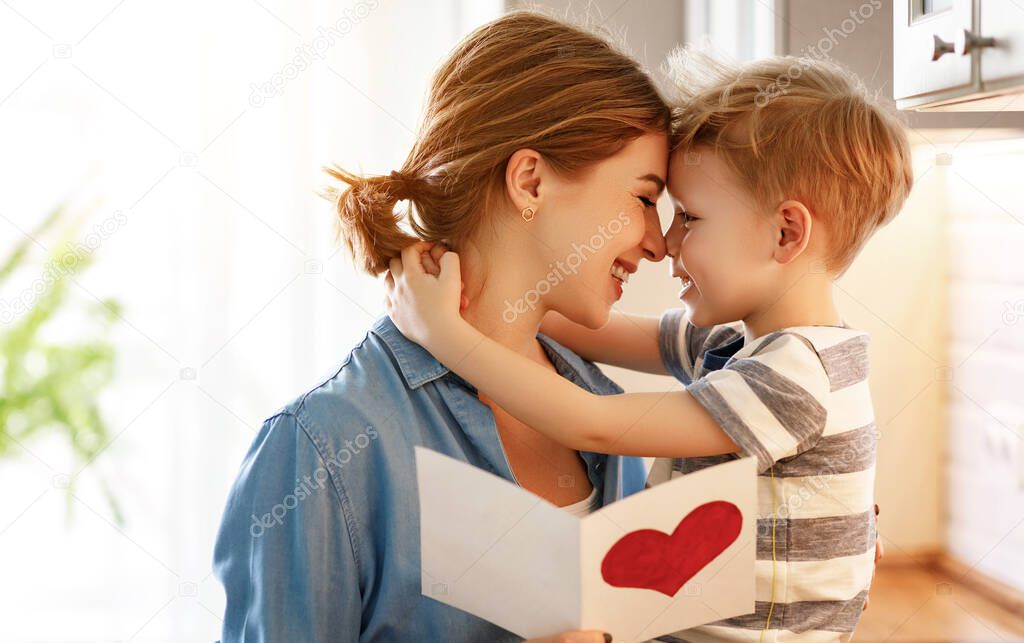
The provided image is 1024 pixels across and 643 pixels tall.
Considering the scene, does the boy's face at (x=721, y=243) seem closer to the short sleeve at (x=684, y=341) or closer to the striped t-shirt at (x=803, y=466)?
the striped t-shirt at (x=803, y=466)

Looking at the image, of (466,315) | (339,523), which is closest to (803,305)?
(466,315)

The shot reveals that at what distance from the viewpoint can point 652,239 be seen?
110 centimetres

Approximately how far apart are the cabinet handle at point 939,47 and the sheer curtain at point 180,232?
1034 millimetres

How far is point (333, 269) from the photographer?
6.20 feet

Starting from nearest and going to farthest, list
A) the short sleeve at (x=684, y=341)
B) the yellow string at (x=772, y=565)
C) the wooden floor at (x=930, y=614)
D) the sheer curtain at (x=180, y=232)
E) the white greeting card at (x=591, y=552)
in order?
the white greeting card at (x=591, y=552)
the yellow string at (x=772, y=565)
the short sleeve at (x=684, y=341)
the wooden floor at (x=930, y=614)
the sheer curtain at (x=180, y=232)

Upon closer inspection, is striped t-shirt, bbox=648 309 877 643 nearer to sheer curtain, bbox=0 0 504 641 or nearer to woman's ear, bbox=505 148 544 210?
woman's ear, bbox=505 148 544 210

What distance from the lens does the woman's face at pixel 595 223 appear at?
1041 millimetres

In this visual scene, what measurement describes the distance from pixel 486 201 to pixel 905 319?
1057 mm

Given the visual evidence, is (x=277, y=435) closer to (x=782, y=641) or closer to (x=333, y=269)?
(x=782, y=641)

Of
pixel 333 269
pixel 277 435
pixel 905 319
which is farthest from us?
pixel 333 269

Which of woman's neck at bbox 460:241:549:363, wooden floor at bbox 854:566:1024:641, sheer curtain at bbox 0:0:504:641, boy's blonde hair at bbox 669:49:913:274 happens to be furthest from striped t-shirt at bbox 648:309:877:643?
sheer curtain at bbox 0:0:504:641

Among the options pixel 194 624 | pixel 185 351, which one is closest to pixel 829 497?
pixel 185 351

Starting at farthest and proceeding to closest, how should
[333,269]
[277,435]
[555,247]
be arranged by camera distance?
[333,269] < [555,247] < [277,435]

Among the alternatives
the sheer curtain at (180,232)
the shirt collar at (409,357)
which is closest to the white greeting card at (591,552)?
the shirt collar at (409,357)
